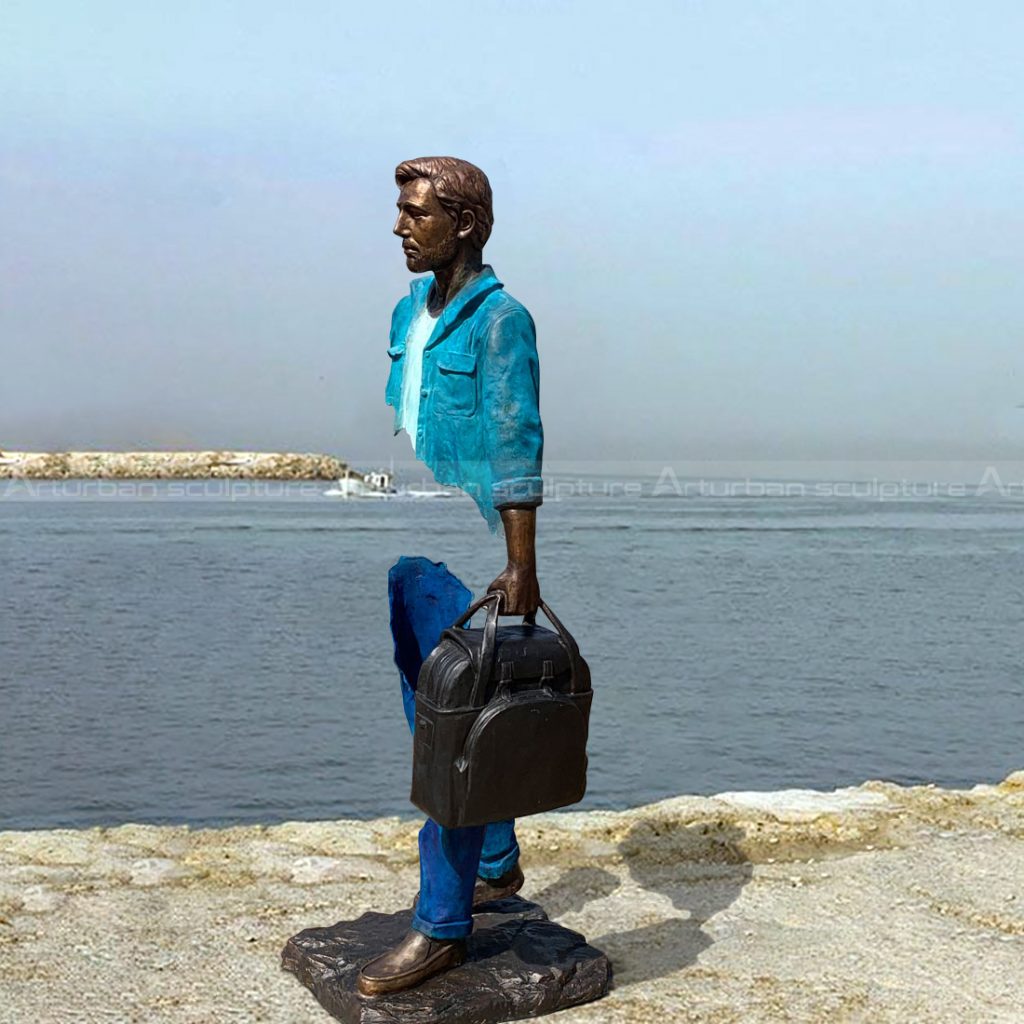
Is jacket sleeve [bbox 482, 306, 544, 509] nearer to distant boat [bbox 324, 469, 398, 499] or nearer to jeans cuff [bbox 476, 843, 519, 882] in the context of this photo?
jeans cuff [bbox 476, 843, 519, 882]

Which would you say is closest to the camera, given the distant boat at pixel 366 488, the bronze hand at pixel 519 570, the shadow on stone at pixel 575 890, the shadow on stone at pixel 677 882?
the bronze hand at pixel 519 570

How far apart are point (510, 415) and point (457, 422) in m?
0.20

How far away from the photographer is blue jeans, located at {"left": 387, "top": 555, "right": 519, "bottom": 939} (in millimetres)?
3771

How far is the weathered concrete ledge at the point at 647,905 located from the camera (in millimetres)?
3861

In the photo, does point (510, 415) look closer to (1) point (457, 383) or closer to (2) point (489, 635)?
(1) point (457, 383)

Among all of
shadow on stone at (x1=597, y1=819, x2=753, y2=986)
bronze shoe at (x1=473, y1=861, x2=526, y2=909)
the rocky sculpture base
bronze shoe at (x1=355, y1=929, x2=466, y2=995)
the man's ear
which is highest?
the man's ear

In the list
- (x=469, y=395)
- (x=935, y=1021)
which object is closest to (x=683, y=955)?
(x=935, y=1021)

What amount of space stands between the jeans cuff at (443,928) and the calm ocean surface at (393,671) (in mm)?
4768

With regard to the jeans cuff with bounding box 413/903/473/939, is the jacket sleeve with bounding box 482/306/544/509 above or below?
above

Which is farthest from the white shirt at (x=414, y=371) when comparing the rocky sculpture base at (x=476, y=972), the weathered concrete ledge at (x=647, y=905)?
the weathered concrete ledge at (x=647, y=905)

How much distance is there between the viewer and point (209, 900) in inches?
185

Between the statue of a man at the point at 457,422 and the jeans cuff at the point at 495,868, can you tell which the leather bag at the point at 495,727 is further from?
the jeans cuff at the point at 495,868

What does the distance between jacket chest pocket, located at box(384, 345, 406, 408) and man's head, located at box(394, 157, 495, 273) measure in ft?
1.06

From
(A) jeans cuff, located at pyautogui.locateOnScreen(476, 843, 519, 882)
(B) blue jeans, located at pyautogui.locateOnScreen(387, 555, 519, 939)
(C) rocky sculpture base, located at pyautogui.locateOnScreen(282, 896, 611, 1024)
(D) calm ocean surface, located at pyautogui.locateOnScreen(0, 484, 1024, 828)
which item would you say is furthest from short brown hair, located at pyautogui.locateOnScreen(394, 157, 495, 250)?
(D) calm ocean surface, located at pyautogui.locateOnScreen(0, 484, 1024, 828)
